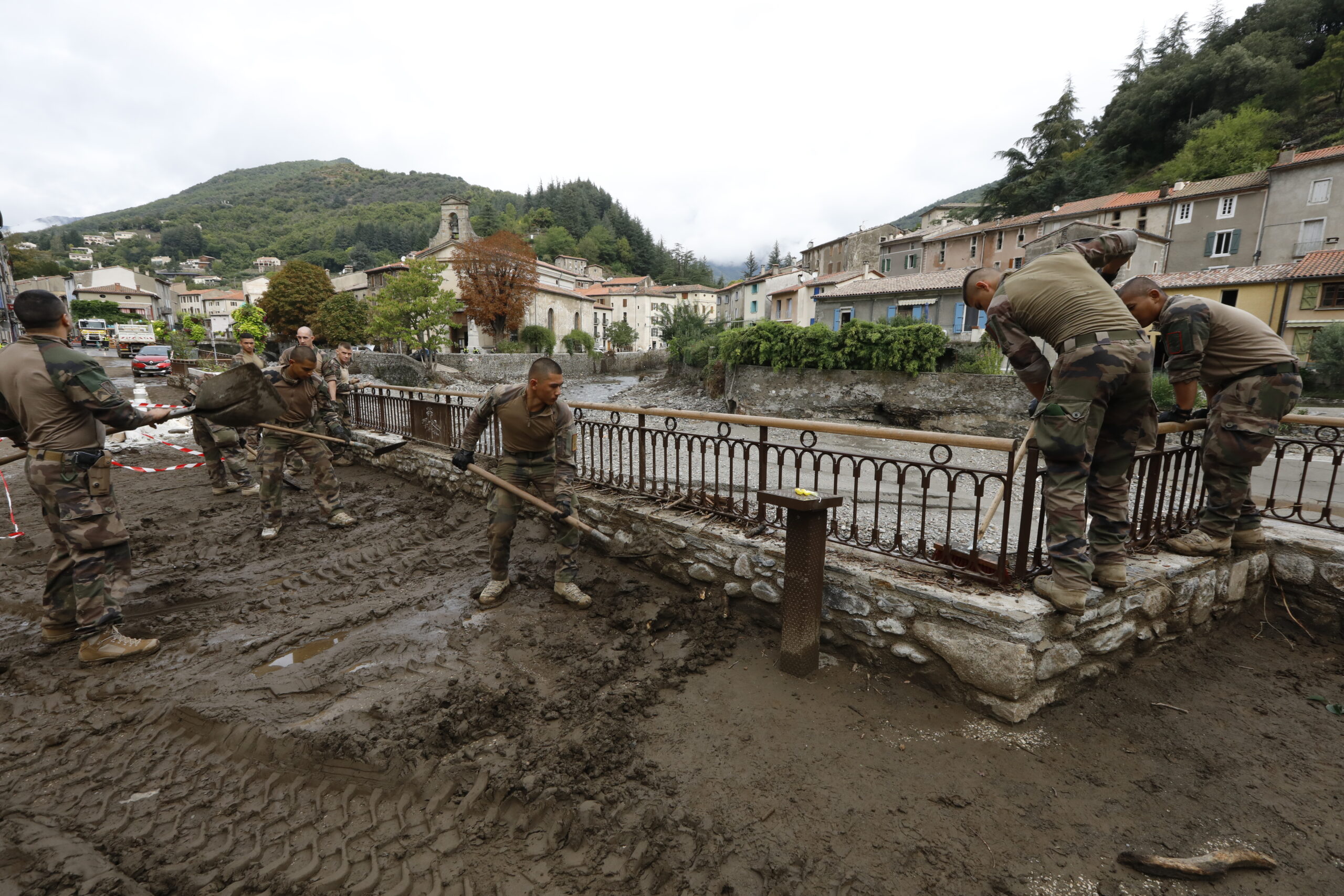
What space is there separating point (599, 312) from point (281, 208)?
105 m

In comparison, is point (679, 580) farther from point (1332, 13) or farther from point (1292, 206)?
point (1332, 13)

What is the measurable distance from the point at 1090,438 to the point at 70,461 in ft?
19.6

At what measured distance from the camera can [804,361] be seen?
22.3m

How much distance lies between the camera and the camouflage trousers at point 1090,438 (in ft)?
9.32

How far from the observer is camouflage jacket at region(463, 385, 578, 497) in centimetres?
442

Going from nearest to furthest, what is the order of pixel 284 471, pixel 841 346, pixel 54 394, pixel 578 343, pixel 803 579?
pixel 803 579
pixel 54 394
pixel 284 471
pixel 841 346
pixel 578 343

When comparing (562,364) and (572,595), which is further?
(562,364)

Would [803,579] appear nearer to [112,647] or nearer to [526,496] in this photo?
[526,496]

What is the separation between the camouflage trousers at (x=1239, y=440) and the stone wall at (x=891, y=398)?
46.9 ft

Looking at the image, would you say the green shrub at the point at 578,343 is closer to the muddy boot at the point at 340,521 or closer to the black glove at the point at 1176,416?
the muddy boot at the point at 340,521

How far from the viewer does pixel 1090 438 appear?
2.93m

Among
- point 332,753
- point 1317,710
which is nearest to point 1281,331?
point 1317,710

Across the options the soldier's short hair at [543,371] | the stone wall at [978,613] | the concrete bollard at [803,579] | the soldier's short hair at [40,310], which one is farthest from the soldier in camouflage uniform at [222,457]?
the concrete bollard at [803,579]

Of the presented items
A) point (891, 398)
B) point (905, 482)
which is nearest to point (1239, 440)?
point (905, 482)
